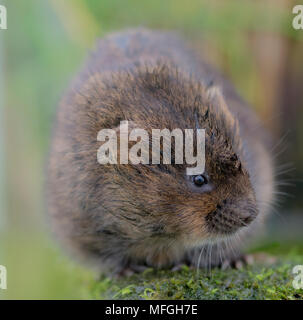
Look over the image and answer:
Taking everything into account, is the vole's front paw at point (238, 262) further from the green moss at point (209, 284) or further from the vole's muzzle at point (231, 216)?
the vole's muzzle at point (231, 216)

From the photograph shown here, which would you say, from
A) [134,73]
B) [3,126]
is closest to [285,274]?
[134,73]

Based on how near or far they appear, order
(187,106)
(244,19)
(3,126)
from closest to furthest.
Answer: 1. (187,106)
2. (244,19)
3. (3,126)

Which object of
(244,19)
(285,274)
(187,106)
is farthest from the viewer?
(244,19)

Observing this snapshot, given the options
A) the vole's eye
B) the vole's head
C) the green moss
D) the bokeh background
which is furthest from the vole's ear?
the bokeh background

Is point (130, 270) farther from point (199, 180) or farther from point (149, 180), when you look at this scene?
point (199, 180)
